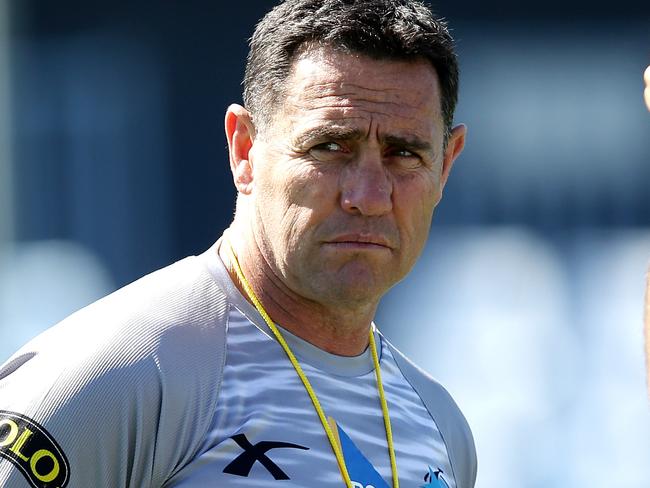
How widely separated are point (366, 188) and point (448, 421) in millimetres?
647

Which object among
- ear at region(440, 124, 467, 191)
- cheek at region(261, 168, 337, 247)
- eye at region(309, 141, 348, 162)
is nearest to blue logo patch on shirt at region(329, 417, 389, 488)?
cheek at region(261, 168, 337, 247)

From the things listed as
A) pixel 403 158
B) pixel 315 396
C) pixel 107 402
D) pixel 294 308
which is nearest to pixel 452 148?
pixel 403 158

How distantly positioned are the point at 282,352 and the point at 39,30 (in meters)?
3.95

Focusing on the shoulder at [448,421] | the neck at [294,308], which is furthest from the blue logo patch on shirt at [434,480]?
the neck at [294,308]

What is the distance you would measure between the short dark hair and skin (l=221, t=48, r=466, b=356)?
25 millimetres

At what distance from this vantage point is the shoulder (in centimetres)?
277

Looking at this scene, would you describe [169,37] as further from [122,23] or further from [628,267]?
[628,267]

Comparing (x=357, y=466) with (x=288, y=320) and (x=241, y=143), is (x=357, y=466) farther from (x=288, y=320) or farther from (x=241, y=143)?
(x=241, y=143)

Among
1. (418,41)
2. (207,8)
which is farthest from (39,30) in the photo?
(418,41)

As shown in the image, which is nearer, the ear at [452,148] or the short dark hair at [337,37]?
the short dark hair at [337,37]

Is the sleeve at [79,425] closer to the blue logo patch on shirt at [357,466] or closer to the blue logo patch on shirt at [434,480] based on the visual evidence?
the blue logo patch on shirt at [357,466]

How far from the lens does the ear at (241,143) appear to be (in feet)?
8.64

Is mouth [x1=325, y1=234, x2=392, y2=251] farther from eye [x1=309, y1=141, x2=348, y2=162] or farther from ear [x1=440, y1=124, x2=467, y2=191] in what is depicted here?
ear [x1=440, y1=124, x2=467, y2=191]

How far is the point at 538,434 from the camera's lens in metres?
5.53
